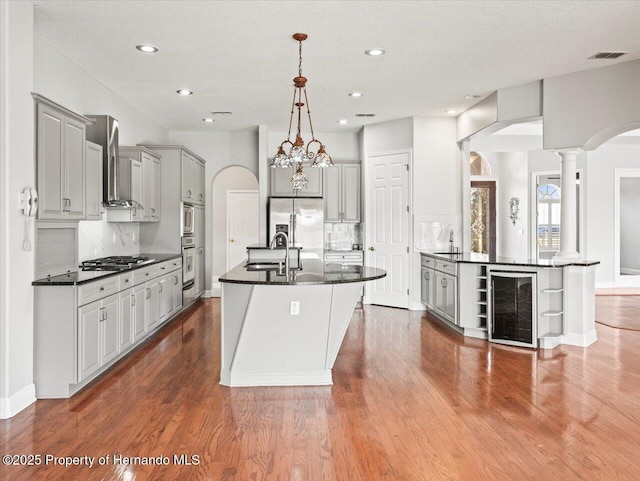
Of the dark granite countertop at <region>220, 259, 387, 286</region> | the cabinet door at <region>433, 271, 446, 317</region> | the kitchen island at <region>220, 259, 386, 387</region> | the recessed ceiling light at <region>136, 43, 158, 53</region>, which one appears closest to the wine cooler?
the cabinet door at <region>433, 271, 446, 317</region>

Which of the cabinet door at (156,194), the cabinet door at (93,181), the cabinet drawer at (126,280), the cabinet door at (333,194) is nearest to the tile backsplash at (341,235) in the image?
the cabinet door at (333,194)

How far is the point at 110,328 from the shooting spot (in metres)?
4.31

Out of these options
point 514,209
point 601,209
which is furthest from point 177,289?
point 601,209

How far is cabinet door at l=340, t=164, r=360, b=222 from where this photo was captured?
845cm

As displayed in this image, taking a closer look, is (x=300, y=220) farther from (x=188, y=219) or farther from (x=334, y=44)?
(x=334, y=44)

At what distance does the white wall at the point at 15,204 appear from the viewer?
3.32 metres

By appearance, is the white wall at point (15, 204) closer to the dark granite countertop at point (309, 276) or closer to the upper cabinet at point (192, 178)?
the dark granite countertop at point (309, 276)

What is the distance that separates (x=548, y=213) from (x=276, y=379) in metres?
7.97

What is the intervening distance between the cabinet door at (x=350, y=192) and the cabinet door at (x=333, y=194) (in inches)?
2.6

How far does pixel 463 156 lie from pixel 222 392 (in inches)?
204

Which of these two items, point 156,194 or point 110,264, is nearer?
point 110,264

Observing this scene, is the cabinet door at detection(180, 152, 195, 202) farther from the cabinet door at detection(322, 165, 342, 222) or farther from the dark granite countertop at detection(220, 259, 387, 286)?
the dark granite countertop at detection(220, 259, 387, 286)

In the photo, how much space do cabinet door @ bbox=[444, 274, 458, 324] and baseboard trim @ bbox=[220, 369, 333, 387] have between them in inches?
95.2

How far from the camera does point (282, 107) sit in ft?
22.9
